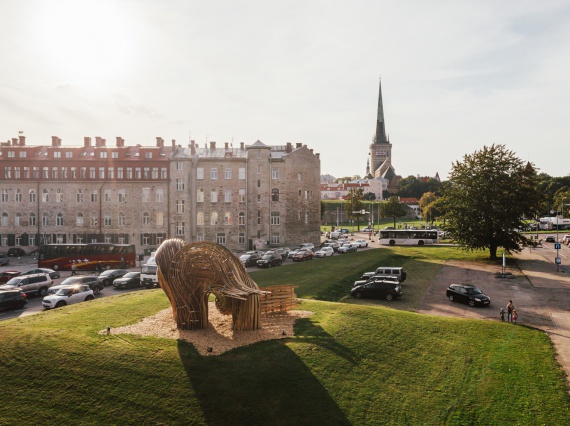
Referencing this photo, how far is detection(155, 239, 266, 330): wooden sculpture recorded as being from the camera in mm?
20312

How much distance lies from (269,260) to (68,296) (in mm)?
23832

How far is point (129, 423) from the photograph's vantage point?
13109 millimetres

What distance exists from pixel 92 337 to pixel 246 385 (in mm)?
8445

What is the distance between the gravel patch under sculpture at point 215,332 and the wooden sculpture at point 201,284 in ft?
1.90

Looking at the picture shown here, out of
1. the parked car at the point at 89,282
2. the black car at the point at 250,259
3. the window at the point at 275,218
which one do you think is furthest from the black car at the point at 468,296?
the window at the point at 275,218

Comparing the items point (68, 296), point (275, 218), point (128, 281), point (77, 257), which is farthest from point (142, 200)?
point (68, 296)

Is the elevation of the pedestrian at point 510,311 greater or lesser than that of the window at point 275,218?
lesser

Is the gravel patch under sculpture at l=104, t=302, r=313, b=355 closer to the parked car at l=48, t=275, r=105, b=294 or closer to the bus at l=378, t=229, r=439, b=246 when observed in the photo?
the parked car at l=48, t=275, r=105, b=294

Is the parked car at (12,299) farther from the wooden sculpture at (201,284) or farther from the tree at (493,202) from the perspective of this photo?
the tree at (493,202)

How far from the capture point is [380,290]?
1288 inches

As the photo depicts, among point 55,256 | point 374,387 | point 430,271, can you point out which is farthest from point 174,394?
point 55,256

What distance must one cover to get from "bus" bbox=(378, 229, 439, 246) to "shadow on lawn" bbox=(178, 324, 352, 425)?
6017 centimetres

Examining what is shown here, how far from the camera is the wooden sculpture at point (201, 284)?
20312 mm

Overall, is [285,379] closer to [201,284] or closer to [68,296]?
[201,284]
